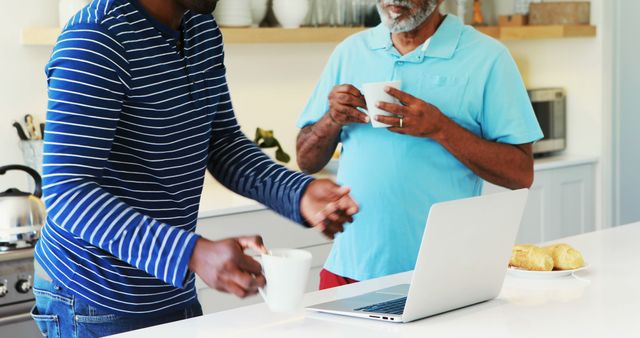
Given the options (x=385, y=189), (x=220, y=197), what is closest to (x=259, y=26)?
(x=220, y=197)

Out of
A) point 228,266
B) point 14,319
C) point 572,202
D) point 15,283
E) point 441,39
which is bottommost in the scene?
point 572,202

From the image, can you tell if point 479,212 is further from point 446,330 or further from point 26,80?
point 26,80

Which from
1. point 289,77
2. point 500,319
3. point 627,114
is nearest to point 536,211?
point 627,114

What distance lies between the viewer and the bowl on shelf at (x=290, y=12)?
3.75 m

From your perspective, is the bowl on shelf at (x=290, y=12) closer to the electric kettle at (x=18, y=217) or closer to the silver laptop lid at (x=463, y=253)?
the electric kettle at (x=18, y=217)

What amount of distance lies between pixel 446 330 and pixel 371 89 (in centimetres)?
77

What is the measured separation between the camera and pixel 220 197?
346cm

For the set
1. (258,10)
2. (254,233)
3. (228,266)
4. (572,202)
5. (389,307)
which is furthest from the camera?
(572,202)

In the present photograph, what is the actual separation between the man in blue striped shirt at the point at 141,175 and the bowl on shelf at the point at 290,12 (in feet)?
6.32

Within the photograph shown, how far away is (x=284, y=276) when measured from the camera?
1491mm

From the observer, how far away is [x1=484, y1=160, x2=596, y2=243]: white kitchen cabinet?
14.1 ft

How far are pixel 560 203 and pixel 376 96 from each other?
238 centimetres

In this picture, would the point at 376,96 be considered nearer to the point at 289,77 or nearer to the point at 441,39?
the point at 441,39

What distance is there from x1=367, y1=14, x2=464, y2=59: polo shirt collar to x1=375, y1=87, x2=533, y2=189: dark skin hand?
174 millimetres
